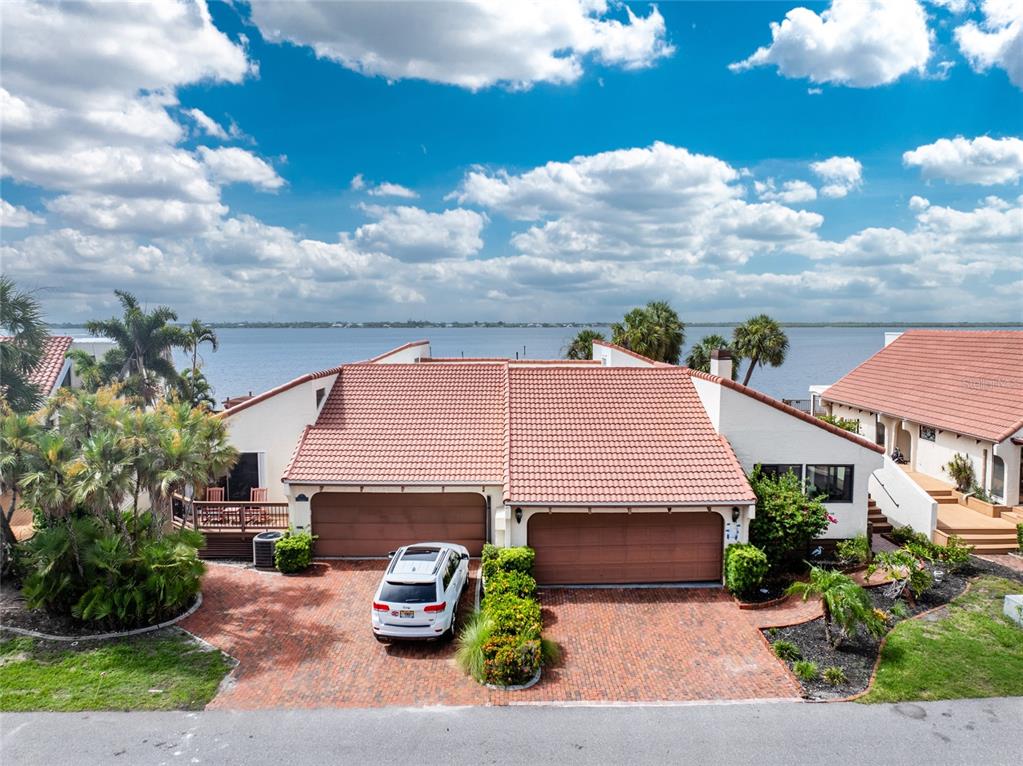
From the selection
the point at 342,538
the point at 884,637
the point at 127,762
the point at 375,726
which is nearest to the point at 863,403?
A: the point at 884,637

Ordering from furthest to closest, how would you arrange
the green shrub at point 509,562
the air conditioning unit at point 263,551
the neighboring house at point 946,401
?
the neighboring house at point 946,401 < the air conditioning unit at point 263,551 < the green shrub at point 509,562

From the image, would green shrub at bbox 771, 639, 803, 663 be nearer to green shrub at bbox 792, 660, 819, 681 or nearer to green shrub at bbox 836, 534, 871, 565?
green shrub at bbox 792, 660, 819, 681

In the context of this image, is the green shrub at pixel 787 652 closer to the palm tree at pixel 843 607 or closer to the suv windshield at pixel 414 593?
the palm tree at pixel 843 607

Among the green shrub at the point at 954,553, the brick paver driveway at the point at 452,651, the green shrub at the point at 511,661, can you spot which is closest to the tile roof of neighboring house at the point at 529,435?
the brick paver driveway at the point at 452,651

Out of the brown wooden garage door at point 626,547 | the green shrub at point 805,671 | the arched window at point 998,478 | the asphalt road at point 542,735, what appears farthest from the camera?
the arched window at point 998,478

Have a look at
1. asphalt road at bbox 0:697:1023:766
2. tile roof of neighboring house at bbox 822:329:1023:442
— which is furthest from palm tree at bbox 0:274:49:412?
tile roof of neighboring house at bbox 822:329:1023:442
